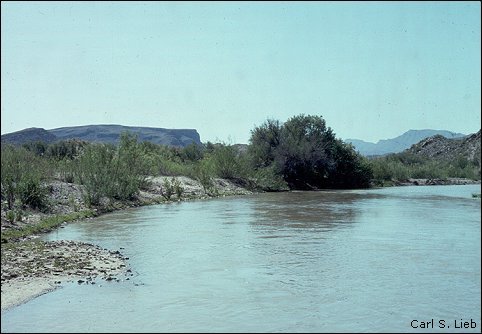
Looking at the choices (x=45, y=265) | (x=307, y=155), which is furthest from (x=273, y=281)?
(x=307, y=155)

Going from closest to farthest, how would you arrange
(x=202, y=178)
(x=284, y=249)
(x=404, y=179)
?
(x=284, y=249) < (x=202, y=178) < (x=404, y=179)

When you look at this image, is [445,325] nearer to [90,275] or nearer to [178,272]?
[178,272]

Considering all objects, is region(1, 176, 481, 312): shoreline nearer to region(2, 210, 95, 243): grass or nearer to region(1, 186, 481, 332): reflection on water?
region(2, 210, 95, 243): grass

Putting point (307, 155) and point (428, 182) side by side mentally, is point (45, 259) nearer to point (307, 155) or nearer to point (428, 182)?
point (307, 155)

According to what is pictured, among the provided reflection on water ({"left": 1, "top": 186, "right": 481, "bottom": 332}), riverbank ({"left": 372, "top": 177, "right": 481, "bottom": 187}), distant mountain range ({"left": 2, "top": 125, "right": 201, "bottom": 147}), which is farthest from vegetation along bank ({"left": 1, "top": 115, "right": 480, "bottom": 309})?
distant mountain range ({"left": 2, "top": 125, "right": 201, "bottom": 147})

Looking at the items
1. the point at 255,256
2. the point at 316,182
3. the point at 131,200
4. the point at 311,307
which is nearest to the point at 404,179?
the point at 316,182

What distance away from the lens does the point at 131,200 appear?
1258 inches

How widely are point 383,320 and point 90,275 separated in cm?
628

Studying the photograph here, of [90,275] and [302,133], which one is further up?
[302,133]

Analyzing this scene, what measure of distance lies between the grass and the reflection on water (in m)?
0.73

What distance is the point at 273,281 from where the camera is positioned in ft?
36.9

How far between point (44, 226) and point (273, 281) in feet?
37.3

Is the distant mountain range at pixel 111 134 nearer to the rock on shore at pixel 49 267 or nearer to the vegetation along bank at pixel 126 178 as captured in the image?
the vegetation along bank at pixel 126 178

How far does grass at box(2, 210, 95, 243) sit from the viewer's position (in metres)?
16.6
